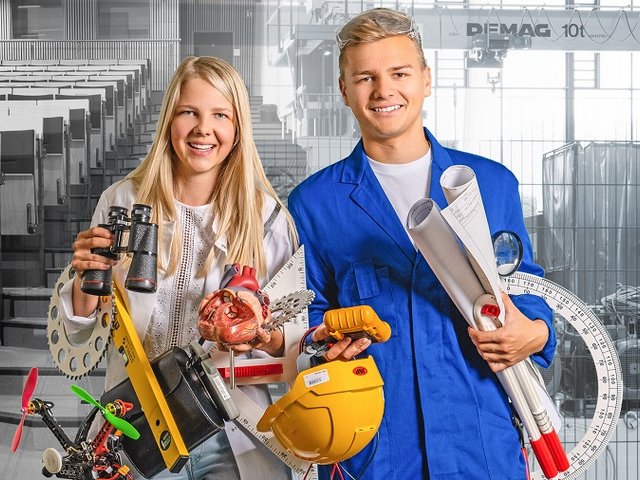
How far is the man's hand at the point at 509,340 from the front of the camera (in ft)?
6.31

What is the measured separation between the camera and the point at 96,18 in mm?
3730

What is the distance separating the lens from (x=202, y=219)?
213cm

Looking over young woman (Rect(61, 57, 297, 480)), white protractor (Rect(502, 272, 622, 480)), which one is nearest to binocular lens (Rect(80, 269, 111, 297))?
young woman (Rect(61, 57, 297, 480))

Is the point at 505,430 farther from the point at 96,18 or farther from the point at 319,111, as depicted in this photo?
the point at 96,18

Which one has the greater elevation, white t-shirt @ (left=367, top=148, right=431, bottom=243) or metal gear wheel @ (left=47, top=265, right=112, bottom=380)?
white t-shirt @ (left=367, top=148, right=431, bottom=243)

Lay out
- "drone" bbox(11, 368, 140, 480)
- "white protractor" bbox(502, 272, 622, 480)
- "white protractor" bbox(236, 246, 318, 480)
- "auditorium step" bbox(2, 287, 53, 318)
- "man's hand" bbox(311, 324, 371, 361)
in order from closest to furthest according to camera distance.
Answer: "drone" bbox(11, 368, 140, 480), "man's hand" bbox(311, 324, 371, 361), "white protractor" bbox(236, 246, 318, 480), "white protractor" bbox(502, 272, 622, 480), "auditorium step" bbox(2, 287, 53, 318)

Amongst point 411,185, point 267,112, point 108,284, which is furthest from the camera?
point 267,112

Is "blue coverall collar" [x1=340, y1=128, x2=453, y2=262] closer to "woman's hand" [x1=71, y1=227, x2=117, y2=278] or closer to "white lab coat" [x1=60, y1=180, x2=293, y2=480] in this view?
"white lab coat" [x1=60, y1=180, x2=293, y2=480]

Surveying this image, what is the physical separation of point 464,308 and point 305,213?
1.53 feet

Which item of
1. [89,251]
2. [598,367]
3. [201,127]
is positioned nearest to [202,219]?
[201,127]

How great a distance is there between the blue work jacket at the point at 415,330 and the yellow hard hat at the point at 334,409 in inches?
7.0

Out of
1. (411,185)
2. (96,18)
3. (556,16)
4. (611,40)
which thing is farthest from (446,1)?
(411,185)

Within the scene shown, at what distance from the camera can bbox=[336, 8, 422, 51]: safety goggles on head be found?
2111 millimetres

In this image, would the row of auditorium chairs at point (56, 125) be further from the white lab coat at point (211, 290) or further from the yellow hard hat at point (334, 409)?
the yellow hard hat at point (334, 409)
